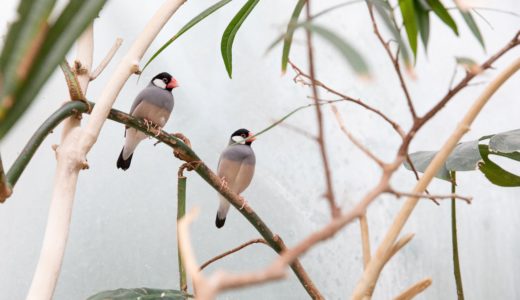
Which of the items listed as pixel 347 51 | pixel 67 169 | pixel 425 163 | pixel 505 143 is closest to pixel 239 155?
pixel 425 163

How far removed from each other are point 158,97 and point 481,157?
0.73 metres

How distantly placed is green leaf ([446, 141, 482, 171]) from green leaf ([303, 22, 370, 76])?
74cm

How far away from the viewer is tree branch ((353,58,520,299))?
448 millimetres

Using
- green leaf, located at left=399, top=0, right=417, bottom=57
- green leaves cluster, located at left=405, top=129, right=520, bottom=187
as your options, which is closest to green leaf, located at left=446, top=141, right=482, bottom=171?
green leaves cluster, located at left=405, top=129, right=520, bottom=187

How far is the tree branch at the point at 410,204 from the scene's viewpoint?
45 cm

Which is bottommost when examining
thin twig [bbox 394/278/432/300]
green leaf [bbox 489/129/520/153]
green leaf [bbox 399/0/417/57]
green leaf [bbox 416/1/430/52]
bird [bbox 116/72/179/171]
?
thin twig [bbox 394/278/432/300]

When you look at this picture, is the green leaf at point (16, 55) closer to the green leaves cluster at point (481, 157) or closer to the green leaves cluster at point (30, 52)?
the green leaves cluster at point (30, 52)

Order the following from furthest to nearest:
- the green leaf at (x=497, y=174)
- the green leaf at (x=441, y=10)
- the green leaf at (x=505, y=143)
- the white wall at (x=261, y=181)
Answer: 1. the white wall at (x=261, y=181)
2. the green leaf at (x=497, y=174)
3. the green leaf at (x=505, y=143)
4. the green leaf at (x=441, y=10)

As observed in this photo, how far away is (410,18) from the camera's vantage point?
53 centimetres

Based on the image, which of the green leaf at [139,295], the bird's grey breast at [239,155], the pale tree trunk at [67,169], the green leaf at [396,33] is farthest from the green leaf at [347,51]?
the bird's grey breast at [239,155]

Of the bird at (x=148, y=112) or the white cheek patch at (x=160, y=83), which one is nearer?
the bird at (x=148, y=112)

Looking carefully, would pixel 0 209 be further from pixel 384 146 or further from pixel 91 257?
pixel 384 146

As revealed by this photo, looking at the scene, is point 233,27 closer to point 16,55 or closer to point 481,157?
point 481,157

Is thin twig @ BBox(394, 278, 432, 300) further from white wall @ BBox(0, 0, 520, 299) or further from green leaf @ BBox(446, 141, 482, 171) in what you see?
white wall @ BBox(0, 0, 520, 299)
